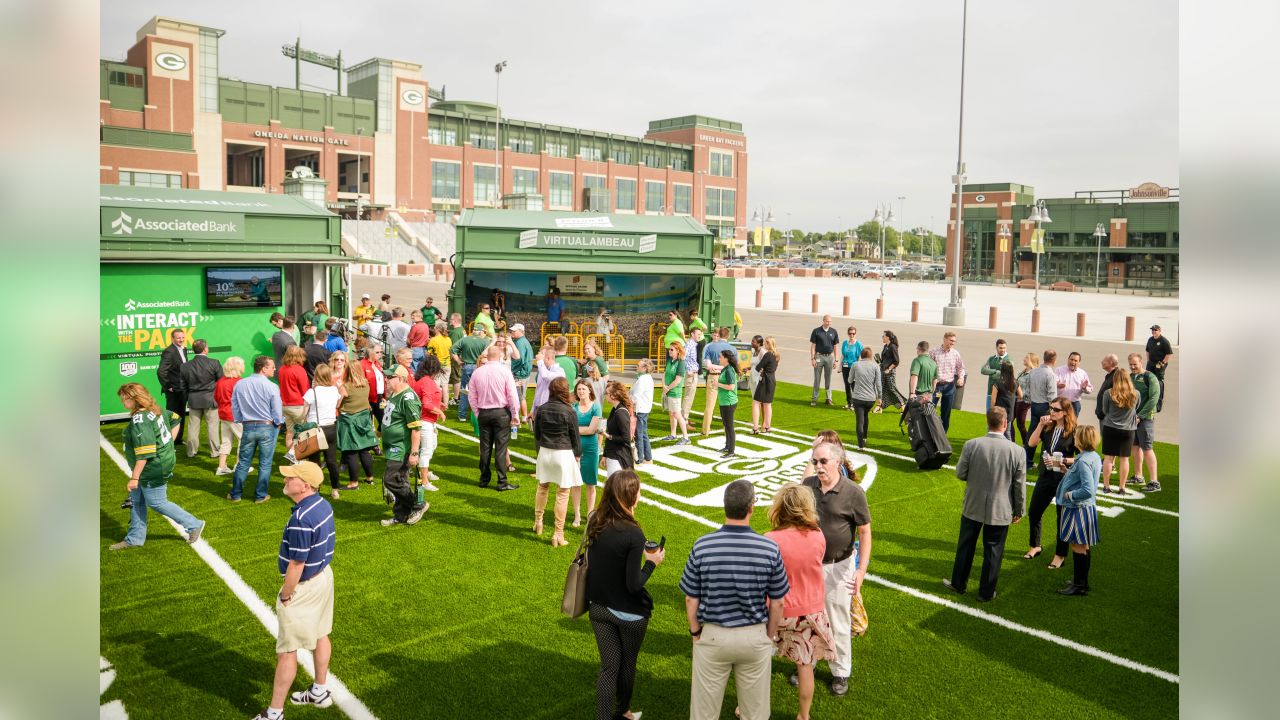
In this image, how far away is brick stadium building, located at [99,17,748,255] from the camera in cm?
7094

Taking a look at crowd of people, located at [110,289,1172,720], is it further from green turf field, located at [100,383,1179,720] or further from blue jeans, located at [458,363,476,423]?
green turf field, located at [100,383,1179,720]

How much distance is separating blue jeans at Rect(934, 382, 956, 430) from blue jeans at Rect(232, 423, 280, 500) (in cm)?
987

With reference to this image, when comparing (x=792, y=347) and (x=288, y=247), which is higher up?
(x=288, y=247)

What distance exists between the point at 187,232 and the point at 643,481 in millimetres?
9714

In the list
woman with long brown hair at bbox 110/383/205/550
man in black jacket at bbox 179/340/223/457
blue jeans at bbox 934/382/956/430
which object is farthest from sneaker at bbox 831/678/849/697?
man in black jacket at bbox 179/340/223/457

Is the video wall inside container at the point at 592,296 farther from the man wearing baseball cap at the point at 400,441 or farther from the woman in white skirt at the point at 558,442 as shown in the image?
the woman in white skirt at the point at 558,442

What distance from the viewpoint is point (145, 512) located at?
9320 mm

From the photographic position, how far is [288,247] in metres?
17.8

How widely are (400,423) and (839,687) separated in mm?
5546

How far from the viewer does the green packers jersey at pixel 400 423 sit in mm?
9930

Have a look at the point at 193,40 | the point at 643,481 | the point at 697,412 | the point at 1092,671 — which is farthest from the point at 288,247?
the point at 193,40

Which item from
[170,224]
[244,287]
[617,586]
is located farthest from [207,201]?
[617,586]

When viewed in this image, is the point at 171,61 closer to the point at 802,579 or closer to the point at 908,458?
the point at 908,458
